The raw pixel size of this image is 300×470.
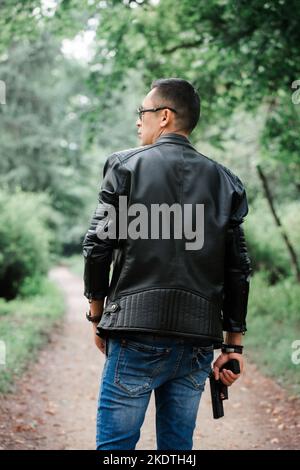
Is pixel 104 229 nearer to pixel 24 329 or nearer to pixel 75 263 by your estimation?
pixel 24 329

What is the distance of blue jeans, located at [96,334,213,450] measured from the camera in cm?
219

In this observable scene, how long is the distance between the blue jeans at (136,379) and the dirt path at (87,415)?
275 cm

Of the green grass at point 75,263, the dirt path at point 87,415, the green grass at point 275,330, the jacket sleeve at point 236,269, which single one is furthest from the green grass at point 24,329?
the green grass at point 75,263

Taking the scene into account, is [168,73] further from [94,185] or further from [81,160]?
[94,185]

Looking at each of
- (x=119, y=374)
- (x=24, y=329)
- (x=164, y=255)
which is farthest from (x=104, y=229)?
(x=24, y=329)

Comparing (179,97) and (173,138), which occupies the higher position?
(179,97)

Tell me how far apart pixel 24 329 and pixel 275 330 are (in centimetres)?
448

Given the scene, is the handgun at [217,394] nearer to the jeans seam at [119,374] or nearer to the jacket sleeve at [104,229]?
the jeans seam at [119,374]

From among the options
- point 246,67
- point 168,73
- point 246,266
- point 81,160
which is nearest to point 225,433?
point 246,266

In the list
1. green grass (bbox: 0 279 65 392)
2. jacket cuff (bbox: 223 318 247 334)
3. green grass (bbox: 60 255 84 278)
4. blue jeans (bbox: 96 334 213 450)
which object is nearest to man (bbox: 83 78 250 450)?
blue jeans (bbox: 96 334 213 450)

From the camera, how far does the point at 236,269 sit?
2.47m

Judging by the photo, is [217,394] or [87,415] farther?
[87,415]

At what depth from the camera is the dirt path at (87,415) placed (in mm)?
5070

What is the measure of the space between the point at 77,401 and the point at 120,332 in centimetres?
478
